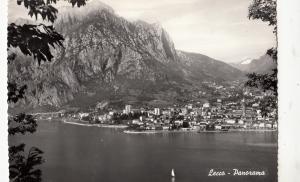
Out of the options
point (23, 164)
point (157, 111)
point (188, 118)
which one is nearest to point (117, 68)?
point (157, 111)

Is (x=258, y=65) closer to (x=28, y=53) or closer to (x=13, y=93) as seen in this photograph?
(x=28, y=53)

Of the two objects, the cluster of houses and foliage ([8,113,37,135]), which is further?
the cluster of houses

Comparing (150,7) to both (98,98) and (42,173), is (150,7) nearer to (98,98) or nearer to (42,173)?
(98,98)

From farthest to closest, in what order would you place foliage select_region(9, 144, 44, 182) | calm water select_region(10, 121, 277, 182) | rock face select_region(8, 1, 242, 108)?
rock face select_region(8, 1, 242, 108)
calm water select_region(10, 121, 277, 182)
foliage select_region(9, 144, 44, 182)

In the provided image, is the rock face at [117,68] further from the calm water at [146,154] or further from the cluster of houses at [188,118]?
the calm water at [146,154]

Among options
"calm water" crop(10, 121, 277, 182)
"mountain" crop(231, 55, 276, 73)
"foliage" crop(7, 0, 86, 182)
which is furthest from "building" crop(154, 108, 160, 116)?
"foliage" crop(7, 0, 86, 182)

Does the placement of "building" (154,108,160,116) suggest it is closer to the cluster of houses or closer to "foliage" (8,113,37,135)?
the cluster of houses
